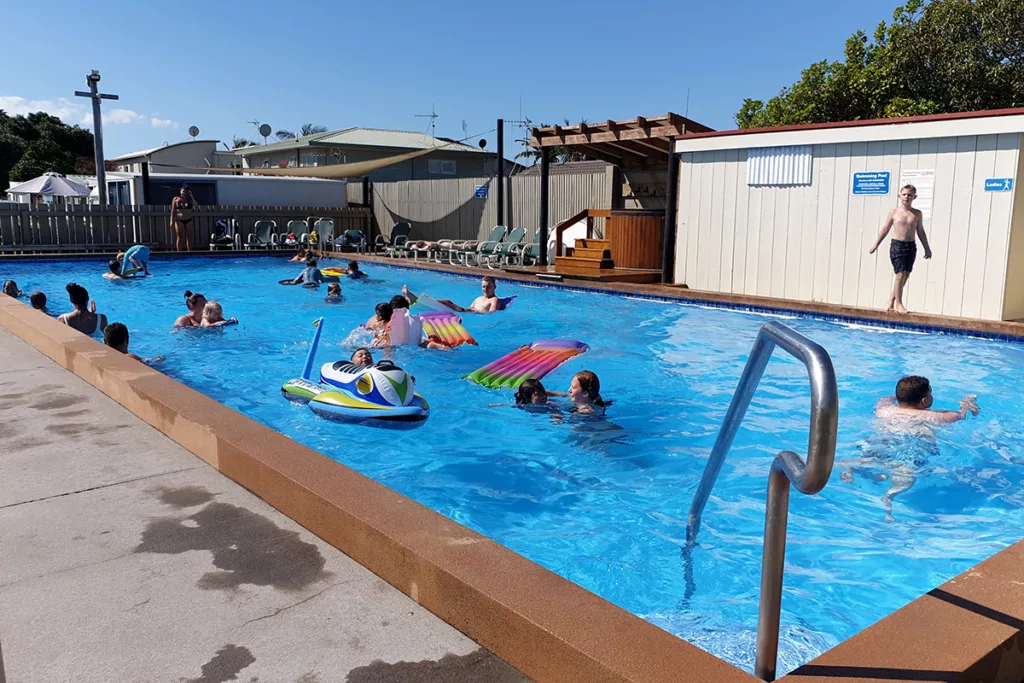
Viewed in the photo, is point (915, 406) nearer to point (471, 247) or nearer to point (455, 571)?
point (455, 571)

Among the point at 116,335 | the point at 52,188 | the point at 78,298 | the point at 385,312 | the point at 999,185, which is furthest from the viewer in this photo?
the point at 52,188

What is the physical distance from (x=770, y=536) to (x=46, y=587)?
7.57 ft

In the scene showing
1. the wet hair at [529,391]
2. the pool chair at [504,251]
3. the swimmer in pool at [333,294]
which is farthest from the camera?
the pool chair at [504,251]

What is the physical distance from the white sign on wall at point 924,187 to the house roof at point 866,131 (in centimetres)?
48

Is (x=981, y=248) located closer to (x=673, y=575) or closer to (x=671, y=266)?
(x=671, y=266)

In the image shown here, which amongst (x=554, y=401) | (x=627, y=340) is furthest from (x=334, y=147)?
(x=554, y=401)

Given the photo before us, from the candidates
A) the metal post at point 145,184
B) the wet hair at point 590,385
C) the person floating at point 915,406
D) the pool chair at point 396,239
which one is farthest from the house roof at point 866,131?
the metal post at point 145,184

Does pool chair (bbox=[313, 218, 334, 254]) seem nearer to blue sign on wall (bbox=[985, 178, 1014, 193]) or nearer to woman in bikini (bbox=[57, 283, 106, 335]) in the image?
woman in bikini (bbox=[57, 283, 106, 335])

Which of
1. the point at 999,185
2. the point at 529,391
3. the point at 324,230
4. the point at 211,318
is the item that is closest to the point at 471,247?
the point at 324,230

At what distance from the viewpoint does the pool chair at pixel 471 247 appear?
1835 centimetres

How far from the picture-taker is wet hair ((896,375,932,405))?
566cm

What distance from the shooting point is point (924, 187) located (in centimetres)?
1031

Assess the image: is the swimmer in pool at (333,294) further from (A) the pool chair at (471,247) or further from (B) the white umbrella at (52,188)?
(B) the white umbrella at (52,188)

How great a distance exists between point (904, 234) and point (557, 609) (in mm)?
9303
